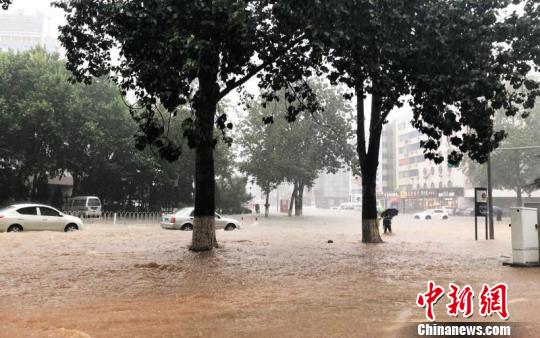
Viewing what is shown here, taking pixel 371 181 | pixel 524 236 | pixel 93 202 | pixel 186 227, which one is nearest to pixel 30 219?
pixel 186 227

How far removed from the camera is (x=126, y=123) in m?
39.2

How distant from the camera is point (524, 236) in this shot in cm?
1248

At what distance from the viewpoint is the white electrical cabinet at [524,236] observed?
1241cm

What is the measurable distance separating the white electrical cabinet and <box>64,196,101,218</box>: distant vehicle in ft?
97.2

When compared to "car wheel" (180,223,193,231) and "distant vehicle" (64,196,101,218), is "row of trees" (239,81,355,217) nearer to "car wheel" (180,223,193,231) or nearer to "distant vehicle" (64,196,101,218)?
"distant vehicle" (64,196,101,218)

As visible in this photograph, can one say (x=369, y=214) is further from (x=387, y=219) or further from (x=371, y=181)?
(x=387, y=219)

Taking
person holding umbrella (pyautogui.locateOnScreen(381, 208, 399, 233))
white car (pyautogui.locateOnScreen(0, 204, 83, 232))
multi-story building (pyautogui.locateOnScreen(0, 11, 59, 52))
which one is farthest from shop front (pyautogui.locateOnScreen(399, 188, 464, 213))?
multi-story building (pyautogui.locateOnScreen(0, 11, 59, 52))

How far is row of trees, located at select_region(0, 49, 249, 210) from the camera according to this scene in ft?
110

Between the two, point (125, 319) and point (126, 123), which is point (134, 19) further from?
point (126, 123)

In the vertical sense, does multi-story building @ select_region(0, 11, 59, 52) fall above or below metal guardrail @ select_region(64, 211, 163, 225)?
above

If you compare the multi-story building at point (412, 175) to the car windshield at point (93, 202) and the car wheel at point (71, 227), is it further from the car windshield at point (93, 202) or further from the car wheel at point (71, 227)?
the car wheel at point (71, 227)

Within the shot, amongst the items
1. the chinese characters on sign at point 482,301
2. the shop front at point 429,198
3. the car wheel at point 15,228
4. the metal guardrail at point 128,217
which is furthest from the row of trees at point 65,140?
the shop front at point 429,198

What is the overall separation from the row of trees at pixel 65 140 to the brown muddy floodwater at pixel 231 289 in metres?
19.8

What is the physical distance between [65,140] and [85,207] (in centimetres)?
491
